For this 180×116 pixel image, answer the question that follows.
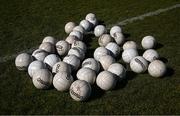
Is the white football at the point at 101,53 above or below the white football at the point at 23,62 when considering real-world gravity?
below

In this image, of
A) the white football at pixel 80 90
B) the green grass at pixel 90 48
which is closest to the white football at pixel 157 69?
the green grass at pixel 90 48

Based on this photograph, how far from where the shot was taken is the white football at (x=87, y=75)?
759cm

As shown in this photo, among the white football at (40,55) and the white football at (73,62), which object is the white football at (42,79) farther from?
the white football at (40,55)

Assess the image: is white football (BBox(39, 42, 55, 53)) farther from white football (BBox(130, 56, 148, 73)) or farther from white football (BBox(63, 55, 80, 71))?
white football (BBox(130, 56, 148, 73))

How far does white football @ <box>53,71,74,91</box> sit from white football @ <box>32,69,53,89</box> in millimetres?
194

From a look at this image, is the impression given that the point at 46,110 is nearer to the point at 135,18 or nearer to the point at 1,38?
the point at 1,38

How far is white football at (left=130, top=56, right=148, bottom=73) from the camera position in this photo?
816 centimetres

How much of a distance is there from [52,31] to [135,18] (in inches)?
138

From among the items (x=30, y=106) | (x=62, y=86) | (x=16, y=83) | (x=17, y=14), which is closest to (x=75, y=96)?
(x=62, y=86)

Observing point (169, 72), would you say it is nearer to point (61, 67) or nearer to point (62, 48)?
point (61, 67)

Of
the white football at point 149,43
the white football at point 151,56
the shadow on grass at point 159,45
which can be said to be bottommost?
the shadow on grass at point 159,45

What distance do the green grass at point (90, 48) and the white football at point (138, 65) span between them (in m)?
0.17

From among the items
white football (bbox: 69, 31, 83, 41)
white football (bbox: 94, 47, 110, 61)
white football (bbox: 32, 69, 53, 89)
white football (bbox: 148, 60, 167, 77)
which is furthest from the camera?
white football (bbox: 69, 31, 83, 41)

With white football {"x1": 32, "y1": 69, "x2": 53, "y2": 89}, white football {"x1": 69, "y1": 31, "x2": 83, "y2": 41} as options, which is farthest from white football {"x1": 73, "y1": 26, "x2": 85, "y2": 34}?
white football {"x1": 32, "y1": 69, "x2": 53, "y2": 89}
